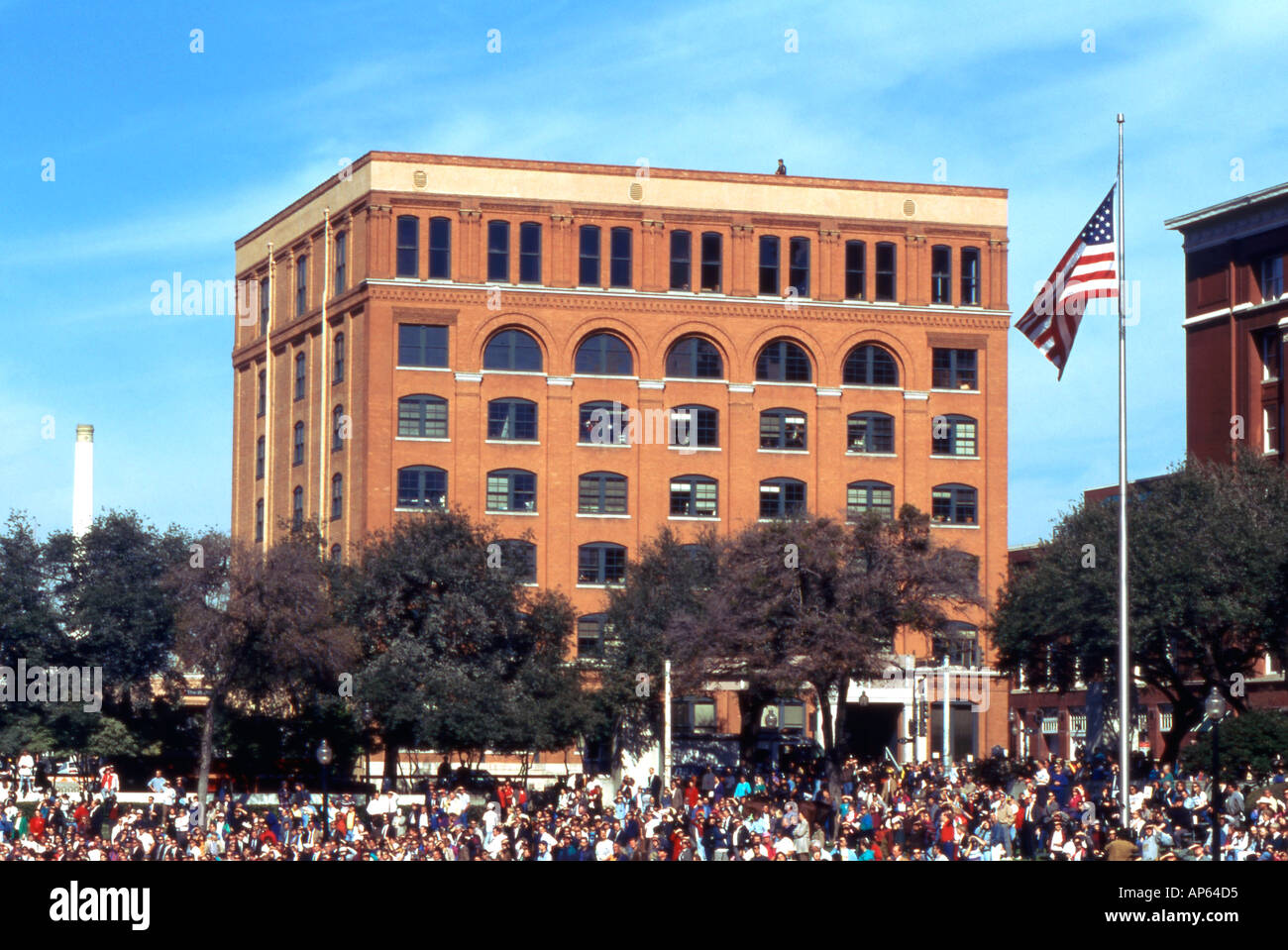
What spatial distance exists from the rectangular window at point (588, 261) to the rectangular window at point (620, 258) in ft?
2.17

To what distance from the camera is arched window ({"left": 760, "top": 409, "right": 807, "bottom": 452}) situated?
255ft

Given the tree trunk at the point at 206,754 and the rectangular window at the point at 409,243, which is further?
the rectangular window at the point at 409,243

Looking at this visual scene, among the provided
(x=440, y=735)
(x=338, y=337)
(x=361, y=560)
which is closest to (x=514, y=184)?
(x=338, y=337)

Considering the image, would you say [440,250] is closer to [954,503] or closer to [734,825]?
[954,503]

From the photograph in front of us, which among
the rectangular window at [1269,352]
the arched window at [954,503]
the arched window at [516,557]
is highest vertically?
the rectangular window at [1269,352]

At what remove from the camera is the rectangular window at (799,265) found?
7825cm

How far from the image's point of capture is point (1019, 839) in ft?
117

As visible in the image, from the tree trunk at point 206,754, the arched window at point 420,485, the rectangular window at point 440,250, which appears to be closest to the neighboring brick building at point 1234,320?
the rectangular window at point 440,250

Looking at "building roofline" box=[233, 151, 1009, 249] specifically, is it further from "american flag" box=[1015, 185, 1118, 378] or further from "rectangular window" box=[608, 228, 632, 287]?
"american flag" box=[1015, 185, 1118, 378]

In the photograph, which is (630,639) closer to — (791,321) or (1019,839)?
(791,321)

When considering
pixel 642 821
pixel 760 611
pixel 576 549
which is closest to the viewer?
pixel 642 821

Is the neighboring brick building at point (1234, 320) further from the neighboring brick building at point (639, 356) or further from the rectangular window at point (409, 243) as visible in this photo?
the rectangular window at point (409, 243)

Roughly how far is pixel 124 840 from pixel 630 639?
91.3ft
